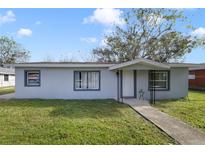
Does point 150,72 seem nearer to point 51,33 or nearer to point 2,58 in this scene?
point 51,33

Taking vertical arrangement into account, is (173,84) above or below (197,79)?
below

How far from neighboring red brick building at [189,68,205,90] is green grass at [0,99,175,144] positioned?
18.9m

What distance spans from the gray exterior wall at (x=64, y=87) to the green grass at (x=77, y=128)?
5.73 metres

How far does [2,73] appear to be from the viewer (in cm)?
3170

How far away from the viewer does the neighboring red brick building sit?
27.0 m

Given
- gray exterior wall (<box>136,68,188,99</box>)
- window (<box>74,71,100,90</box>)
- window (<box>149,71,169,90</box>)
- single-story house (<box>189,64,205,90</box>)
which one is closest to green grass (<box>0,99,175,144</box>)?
window (<box>74,71,100,90</box>)

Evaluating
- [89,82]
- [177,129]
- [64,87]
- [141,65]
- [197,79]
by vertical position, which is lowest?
[177,129]

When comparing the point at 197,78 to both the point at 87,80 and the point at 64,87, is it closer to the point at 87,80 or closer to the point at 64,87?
the point at 87,80

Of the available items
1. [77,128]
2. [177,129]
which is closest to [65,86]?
[77,128]

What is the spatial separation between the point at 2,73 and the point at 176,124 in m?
27.7

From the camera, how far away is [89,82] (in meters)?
16.5

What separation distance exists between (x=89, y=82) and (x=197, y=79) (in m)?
16.4

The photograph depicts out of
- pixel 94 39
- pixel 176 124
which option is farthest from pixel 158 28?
pixel 176 124
